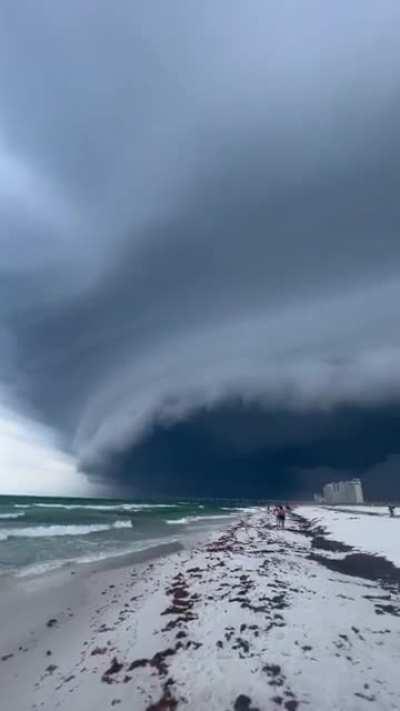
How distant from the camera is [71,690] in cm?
757

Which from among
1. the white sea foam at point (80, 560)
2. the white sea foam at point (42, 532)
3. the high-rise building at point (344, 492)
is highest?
the high-rise building at point (344, 492)

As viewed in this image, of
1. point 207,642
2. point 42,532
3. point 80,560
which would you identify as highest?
point 207,642

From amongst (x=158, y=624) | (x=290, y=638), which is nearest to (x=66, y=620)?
(x=158, y=624)

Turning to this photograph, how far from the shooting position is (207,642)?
915 cm

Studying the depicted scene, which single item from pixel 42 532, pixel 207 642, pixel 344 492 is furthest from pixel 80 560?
pixel 344 492

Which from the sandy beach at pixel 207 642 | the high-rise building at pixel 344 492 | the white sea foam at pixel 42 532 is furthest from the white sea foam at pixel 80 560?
the high-rise building at pixel 344 492

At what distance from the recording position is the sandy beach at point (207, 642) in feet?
22.7

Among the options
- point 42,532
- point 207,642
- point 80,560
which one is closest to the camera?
point 207,642

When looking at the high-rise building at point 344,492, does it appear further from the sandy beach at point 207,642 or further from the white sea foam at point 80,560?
the sandy beach at point 207,642

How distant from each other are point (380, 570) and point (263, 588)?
7.54 meters

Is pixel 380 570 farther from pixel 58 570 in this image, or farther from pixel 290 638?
pixel 58 570

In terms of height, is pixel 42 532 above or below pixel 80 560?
above

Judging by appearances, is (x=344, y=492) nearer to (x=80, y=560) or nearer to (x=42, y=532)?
(x=42, y=532)

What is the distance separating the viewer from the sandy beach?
693 cm
